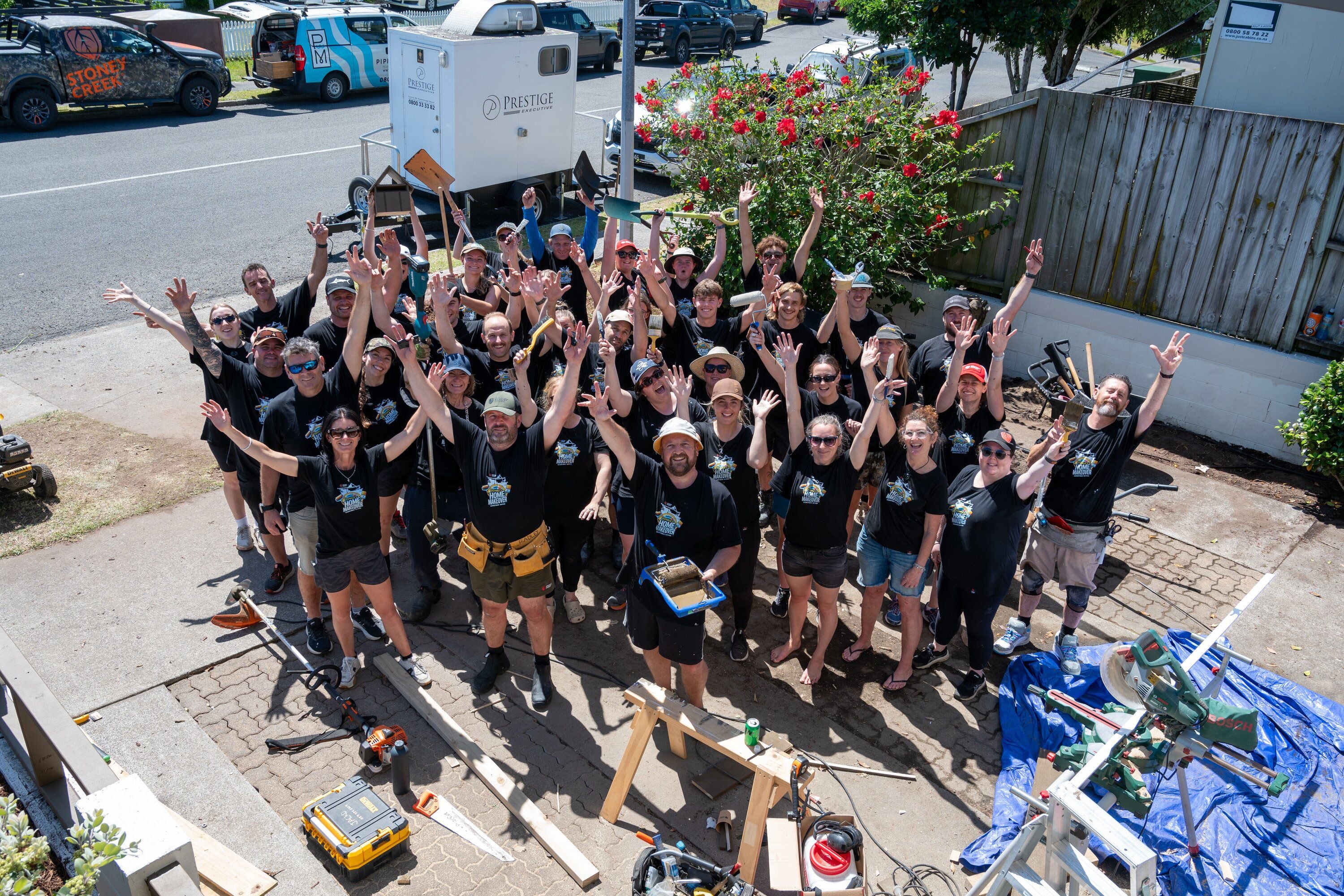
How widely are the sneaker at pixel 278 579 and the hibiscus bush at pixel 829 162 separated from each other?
4995 mm

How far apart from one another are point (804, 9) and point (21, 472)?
1327 inches

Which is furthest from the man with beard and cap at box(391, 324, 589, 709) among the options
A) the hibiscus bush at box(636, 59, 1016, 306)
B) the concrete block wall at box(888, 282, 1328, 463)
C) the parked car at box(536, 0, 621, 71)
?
the parked car at box(536, 0, 621, 71)

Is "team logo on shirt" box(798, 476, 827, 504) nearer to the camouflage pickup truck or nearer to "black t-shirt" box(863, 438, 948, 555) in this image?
"black t-shirt" box(863, 438, 948, 555)

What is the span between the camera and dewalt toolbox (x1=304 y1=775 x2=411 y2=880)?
4.32 meters

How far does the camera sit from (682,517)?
5.05 metres

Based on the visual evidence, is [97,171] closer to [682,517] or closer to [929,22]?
[929,22]

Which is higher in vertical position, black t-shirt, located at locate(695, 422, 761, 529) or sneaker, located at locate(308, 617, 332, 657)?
black t-shirt, located at locate(695, 422, 761, 529)

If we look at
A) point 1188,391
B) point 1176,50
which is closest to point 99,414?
point 1188,391

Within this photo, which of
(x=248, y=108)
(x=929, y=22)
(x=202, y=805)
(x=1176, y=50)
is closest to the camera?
(x=202, y=805)

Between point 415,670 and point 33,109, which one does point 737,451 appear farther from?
point 33,109

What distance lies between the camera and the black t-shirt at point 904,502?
17.5 ft

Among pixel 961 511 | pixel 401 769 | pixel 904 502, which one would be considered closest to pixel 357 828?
pixel 401 769

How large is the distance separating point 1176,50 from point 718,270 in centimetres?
1616

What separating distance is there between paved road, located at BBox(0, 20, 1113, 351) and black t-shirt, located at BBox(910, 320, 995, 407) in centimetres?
823
